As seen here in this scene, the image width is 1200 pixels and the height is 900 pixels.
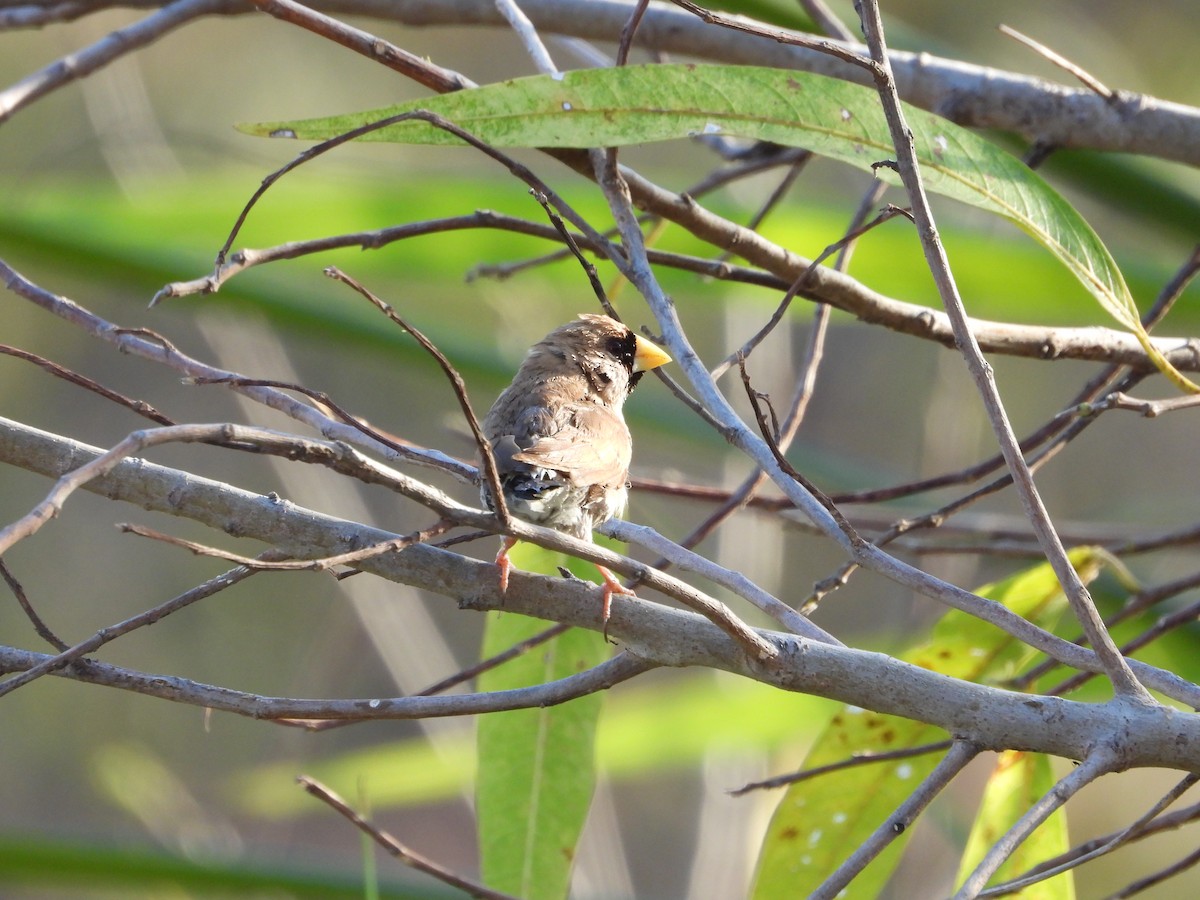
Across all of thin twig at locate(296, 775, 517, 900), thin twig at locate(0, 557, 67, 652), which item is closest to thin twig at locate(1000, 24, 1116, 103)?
thin twig at locate(296, 775, 517, 900)

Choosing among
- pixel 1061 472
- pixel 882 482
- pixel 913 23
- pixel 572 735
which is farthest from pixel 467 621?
pixel 572 735

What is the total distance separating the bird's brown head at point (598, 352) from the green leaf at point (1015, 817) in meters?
1.48

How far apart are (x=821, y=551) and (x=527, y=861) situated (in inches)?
251

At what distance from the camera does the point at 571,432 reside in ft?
8.22

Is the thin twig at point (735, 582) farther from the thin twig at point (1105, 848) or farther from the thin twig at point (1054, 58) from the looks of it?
the thin twig at point (1054, 58)

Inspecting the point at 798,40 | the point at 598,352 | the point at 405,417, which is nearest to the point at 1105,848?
the point at 798,40

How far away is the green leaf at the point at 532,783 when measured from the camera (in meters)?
2.08

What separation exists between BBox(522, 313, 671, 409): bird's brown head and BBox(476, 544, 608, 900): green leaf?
3.21 feet

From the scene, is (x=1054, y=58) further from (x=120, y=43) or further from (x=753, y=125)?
(x=120, y=43)

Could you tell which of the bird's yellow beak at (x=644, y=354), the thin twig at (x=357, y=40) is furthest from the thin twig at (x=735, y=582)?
the bird's yellow beak at (x=644, y=354)

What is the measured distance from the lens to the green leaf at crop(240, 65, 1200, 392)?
1.63 meters

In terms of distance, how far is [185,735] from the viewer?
9.78m

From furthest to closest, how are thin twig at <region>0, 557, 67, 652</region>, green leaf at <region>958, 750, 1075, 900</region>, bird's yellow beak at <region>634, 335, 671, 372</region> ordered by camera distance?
bird's yellow beak at <region>634, 335, 671, 372</region>
green leaf at <region>958, 750, 1075, 900</region>
thin twig at <region>0, 557, 67, 652</region>

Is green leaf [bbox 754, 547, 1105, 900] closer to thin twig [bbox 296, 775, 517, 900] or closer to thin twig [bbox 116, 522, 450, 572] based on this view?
thin twig [bbox 296, 775, 517, 900]
